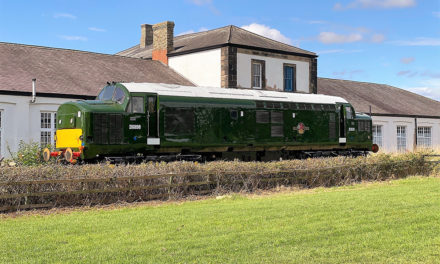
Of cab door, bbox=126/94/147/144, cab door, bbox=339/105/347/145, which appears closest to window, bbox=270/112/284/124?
cab door, bbox=339/105/347/145

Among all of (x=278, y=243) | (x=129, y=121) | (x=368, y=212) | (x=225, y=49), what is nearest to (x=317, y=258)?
(x=278, y=243)

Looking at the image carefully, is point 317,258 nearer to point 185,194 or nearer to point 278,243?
point 278,243

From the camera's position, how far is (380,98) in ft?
145

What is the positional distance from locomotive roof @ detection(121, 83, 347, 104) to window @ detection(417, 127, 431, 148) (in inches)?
861

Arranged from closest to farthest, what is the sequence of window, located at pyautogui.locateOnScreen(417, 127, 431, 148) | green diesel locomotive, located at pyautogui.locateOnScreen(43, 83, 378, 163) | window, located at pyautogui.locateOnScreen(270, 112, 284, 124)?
green diesel locomotive, located at pyautogui.locateOnScreen(43, 83, 378, 163) → window, located at pyautogui.locateOnScreen(270, 112, 284, 124) → window, located at pyautogui.locateOnScreen(417, 127, 431, 148)

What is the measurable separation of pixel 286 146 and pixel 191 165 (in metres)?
7.72

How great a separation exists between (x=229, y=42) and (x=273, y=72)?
3.77 meters

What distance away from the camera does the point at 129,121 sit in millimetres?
17312

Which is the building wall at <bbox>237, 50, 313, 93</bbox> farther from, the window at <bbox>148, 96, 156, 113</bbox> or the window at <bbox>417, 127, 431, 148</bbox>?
the window at <bbox>417, 127, 431, 148</bbox>

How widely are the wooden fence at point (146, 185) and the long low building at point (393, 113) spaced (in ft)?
73.0

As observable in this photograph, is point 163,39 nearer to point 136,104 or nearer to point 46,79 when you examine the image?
point 46,79

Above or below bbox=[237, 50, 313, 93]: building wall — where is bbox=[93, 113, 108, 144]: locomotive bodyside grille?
below

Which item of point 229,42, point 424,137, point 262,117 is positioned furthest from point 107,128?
point 424,137

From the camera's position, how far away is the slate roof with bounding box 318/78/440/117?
4044 cm
